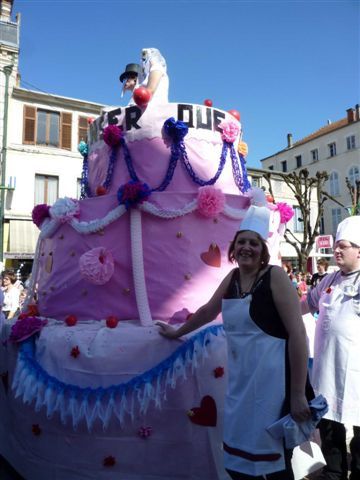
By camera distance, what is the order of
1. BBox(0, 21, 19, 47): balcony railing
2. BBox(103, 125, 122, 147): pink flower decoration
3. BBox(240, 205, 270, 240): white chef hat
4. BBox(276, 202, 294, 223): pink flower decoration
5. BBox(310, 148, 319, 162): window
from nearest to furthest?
BBox(240, 205, 270, 240): white chef hat, BBox(103, 125, 122, 147): pink flower decoration, BBox(276, 202, 294, 223): pink flower decoration, BBox(0, 21, 19, 47): balcony railing, BBox(310, 148, 319, 162): window

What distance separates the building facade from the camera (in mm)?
31609

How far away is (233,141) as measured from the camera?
12.8 ft

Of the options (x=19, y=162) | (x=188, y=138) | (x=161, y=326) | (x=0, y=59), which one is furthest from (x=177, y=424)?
(x=0, y=59)

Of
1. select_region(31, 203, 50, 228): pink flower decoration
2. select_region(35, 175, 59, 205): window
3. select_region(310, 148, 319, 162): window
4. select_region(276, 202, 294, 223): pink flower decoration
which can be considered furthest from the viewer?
select_region(310, 148, 319, 162): window

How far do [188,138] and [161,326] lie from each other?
5.82ft

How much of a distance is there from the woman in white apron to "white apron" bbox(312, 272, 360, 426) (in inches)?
34.5

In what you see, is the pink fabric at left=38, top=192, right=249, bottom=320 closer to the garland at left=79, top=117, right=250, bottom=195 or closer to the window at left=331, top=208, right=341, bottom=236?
the garland at left=79, top=117, right=250, bottom=195

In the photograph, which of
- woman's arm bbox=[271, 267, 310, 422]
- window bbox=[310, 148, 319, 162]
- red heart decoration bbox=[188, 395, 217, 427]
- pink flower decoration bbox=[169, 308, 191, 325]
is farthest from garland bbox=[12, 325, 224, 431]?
window bbox=[310, 148, 319, 162]

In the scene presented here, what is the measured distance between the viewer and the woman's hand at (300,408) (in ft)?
5.66

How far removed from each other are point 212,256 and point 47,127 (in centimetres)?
1708

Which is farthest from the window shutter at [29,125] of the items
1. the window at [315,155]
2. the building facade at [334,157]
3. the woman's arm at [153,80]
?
the window at [315,155]

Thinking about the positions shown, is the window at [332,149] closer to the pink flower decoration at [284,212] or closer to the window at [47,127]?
the window at [47,127]

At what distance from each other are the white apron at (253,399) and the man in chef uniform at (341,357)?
3.12ft

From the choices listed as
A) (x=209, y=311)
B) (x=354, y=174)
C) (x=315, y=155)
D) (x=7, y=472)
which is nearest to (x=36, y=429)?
(x=7, y=472)
